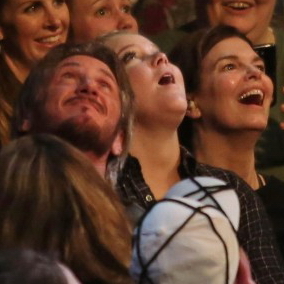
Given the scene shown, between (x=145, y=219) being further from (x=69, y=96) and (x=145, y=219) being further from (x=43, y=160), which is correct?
(x=69, y=96)

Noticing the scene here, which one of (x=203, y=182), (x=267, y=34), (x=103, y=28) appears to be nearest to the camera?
(x=203, y=182)

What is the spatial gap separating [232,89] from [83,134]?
102cm

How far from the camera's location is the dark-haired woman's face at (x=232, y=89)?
12.6 feet

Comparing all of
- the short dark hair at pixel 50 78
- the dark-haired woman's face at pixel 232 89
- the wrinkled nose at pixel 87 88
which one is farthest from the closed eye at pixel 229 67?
the wrinkled nose at pixel 87 88

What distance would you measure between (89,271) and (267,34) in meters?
2.20

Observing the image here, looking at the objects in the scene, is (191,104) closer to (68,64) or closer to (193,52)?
(193,52)

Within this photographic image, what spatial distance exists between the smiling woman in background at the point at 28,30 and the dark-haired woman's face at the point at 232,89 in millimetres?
473

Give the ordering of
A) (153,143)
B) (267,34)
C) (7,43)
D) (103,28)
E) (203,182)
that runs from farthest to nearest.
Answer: (267,34) < (103,28) < (7,43) < (153,143) < (203,182)

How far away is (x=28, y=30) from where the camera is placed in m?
3.80

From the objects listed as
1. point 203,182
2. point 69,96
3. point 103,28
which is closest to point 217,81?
point 103,28

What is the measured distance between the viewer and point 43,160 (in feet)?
7.96

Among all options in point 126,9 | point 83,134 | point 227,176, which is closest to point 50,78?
point 83,134

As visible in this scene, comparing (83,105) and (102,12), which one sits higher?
(83,105)

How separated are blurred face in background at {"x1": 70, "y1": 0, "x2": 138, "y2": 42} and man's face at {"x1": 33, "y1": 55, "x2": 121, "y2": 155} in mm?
796
